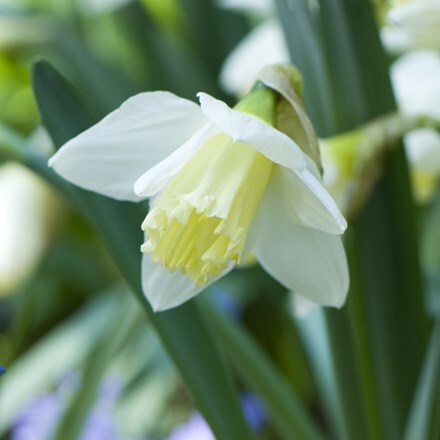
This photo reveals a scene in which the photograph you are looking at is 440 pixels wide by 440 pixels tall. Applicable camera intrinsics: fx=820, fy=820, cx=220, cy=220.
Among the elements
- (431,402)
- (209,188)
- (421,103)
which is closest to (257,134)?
(209,188)

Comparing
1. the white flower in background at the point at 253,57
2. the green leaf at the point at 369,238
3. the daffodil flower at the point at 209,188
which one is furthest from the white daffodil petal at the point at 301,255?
the white flower in background at the point at 253,57

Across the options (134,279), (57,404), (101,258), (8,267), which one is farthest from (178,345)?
(101,258)

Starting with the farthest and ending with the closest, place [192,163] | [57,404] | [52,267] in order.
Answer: [52,267] → [57,404] → [192,163]

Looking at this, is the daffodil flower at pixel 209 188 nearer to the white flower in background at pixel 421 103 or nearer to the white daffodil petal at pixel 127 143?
the white daffodil petal at pixel 127 143

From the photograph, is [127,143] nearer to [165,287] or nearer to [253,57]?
[165,287]

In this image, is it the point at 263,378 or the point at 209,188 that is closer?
the point at 209,188

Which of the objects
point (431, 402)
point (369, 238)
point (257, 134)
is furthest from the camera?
point (369, 238)

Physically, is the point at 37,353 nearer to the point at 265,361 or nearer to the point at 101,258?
the point at 101,258
